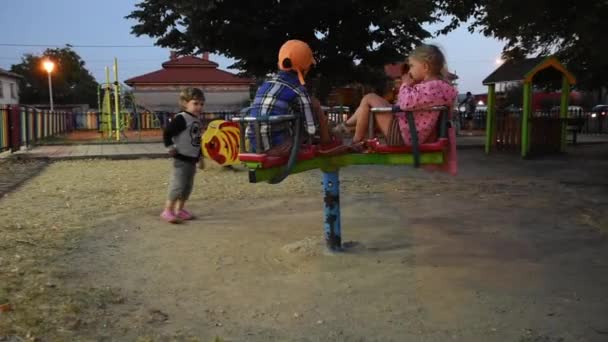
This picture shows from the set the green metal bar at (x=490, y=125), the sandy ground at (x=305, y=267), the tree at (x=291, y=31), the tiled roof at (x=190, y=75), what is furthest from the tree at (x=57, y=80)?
the sandy ground at (x=305, y=267)

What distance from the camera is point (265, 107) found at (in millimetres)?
3848

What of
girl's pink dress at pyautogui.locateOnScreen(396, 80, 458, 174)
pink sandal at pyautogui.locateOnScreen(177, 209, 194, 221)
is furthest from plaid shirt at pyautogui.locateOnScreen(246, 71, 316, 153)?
pink sandal at pyautogui.locateOnScreen(177, 209, 194, 221)

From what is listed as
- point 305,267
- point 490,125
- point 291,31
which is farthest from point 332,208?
point 291,31

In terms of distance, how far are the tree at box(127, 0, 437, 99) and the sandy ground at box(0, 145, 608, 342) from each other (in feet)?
31.1

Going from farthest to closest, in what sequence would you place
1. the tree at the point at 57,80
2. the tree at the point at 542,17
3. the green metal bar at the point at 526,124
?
the tree at the point at 57,80, the green metal bar at the point at 526,124, the tree at the point at 542,17

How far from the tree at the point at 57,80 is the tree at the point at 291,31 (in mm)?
51627

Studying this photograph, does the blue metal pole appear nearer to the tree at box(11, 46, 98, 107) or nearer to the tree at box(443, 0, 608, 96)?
the tree at box(443, 0, 608, 96)

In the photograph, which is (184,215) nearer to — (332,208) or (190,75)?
(332,208)

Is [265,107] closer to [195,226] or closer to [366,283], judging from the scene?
[366,283]

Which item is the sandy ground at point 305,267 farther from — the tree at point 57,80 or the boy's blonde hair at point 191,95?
the tree at point 57,80

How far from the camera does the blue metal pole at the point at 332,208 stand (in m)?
4.55

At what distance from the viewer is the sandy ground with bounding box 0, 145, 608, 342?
3.18 metres

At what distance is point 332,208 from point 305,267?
57 centimetres

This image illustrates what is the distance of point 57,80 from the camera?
6500cm
